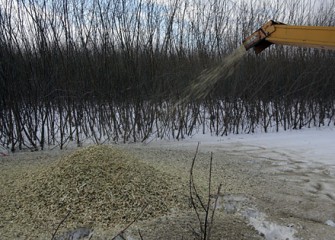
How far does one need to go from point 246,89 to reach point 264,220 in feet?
19.2

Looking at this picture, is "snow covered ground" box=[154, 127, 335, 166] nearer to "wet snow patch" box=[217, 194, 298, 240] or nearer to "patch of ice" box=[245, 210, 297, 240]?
"wet snow patch" box=[217, 194, 298, 240]

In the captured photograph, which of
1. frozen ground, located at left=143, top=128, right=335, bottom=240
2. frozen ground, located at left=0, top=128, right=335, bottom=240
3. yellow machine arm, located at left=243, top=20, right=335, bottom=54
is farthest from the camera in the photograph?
yellow machine arm, located at left=243, top=20, right=335, bottom=54

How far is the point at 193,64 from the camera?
7.80 meters

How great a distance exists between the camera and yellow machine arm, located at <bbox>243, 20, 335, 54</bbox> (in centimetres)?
282

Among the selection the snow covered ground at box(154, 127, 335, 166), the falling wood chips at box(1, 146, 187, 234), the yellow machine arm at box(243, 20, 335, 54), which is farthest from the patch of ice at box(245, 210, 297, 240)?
the snow covered ground at box(154, 127, 335, 166)

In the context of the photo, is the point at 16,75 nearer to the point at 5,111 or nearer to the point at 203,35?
the point at 5,111

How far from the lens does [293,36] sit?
3098mm

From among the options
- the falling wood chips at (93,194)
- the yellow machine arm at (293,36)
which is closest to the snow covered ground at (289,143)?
the yellow machine arm at (293,36)

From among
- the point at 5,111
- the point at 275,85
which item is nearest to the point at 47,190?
the point at 5,111

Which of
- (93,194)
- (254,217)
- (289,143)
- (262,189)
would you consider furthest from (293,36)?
(289,143)

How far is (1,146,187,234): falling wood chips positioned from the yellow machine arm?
61.8 inches

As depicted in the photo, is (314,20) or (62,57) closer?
(62,57)

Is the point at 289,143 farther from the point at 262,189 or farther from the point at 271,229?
the point at 271,229

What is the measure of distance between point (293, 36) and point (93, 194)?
2123 mm
